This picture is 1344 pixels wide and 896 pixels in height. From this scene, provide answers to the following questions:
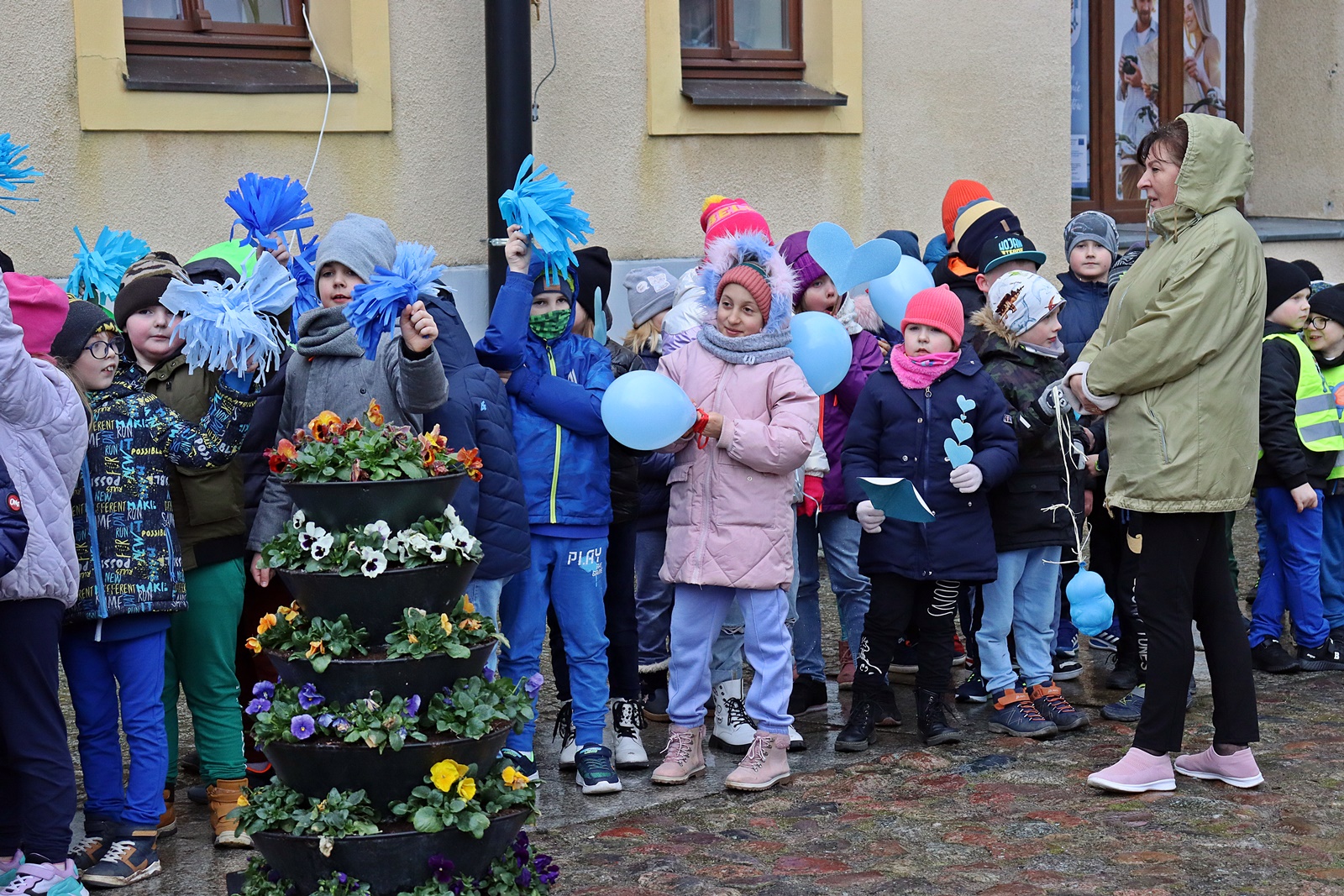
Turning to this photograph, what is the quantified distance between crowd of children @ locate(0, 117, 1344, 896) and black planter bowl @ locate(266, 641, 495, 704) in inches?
25.0

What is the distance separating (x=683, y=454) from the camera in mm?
5227

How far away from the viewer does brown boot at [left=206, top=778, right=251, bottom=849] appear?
4625mm

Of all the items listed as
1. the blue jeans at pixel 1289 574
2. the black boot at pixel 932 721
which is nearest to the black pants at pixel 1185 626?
the black boot at pixel 932 721

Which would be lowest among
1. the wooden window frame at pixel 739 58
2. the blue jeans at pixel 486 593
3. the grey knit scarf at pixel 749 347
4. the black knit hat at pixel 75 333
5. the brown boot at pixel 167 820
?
the brown boot at pixel 167 820

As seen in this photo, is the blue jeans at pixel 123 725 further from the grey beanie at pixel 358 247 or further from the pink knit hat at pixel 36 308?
the grey beanie at pixel 358 247

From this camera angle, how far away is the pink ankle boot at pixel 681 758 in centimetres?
520

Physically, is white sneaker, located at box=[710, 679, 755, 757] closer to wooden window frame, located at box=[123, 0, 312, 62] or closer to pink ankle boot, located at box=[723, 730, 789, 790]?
pink ankle boot, located at box=[723, 730, 789, 790]

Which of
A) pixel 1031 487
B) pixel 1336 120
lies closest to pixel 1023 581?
pixel 1031 487

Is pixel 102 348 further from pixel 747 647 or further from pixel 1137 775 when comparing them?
pixel 1137 775

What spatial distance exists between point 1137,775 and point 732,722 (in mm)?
1452

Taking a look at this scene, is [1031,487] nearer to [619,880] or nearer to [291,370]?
[619,880]

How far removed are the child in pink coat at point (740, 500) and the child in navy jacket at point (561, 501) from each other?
0.25m

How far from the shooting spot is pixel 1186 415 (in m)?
4.75

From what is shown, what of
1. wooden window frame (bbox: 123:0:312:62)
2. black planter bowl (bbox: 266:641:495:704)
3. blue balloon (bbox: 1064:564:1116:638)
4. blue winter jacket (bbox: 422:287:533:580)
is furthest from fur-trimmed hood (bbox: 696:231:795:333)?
wooden window frame (bbox: 123:0:312:62)
